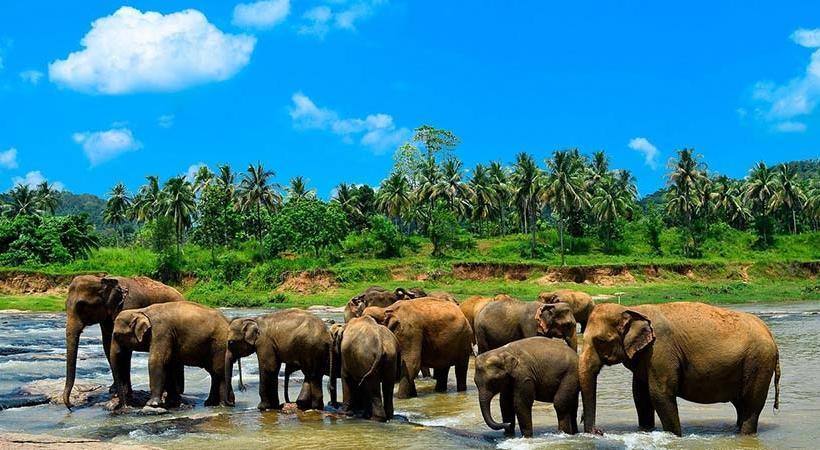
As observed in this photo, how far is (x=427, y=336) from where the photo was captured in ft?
53.6

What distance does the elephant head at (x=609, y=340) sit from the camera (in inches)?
429

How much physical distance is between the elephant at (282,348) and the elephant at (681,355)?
517cm

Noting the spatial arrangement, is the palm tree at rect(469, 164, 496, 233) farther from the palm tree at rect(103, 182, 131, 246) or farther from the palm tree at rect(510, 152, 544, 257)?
the palm tree at rect(103, 182, 131, 246)

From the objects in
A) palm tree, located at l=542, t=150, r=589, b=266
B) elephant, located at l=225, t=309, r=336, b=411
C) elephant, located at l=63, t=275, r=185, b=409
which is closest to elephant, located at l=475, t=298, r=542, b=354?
elephant, located at l=225, t=309, r=336, b=411

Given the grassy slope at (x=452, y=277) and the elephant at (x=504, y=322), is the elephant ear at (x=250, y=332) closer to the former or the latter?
the elephant at (x=504, y=322)

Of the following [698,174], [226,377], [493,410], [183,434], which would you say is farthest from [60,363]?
[698,174]

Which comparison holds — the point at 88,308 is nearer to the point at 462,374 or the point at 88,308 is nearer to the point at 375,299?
the point at 375,299

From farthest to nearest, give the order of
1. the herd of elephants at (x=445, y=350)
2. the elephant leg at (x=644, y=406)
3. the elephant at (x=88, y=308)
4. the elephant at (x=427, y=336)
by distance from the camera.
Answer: the elephant at (x=427, y=336) → the elephant at (x=88, y=308) → the elephant leg at (x=644, y=406) → the herd of elephants at (x=445, y=350)

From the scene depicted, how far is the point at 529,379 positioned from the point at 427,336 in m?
5.18

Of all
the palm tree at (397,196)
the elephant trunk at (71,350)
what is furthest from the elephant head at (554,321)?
the palm tree at (397,196)

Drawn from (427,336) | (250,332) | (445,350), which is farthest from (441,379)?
(250,332)

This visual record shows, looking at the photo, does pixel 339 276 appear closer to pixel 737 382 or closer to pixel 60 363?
pixel 60 363

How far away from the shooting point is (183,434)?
12.2 meters

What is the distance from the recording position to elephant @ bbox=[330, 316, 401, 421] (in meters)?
13.3
